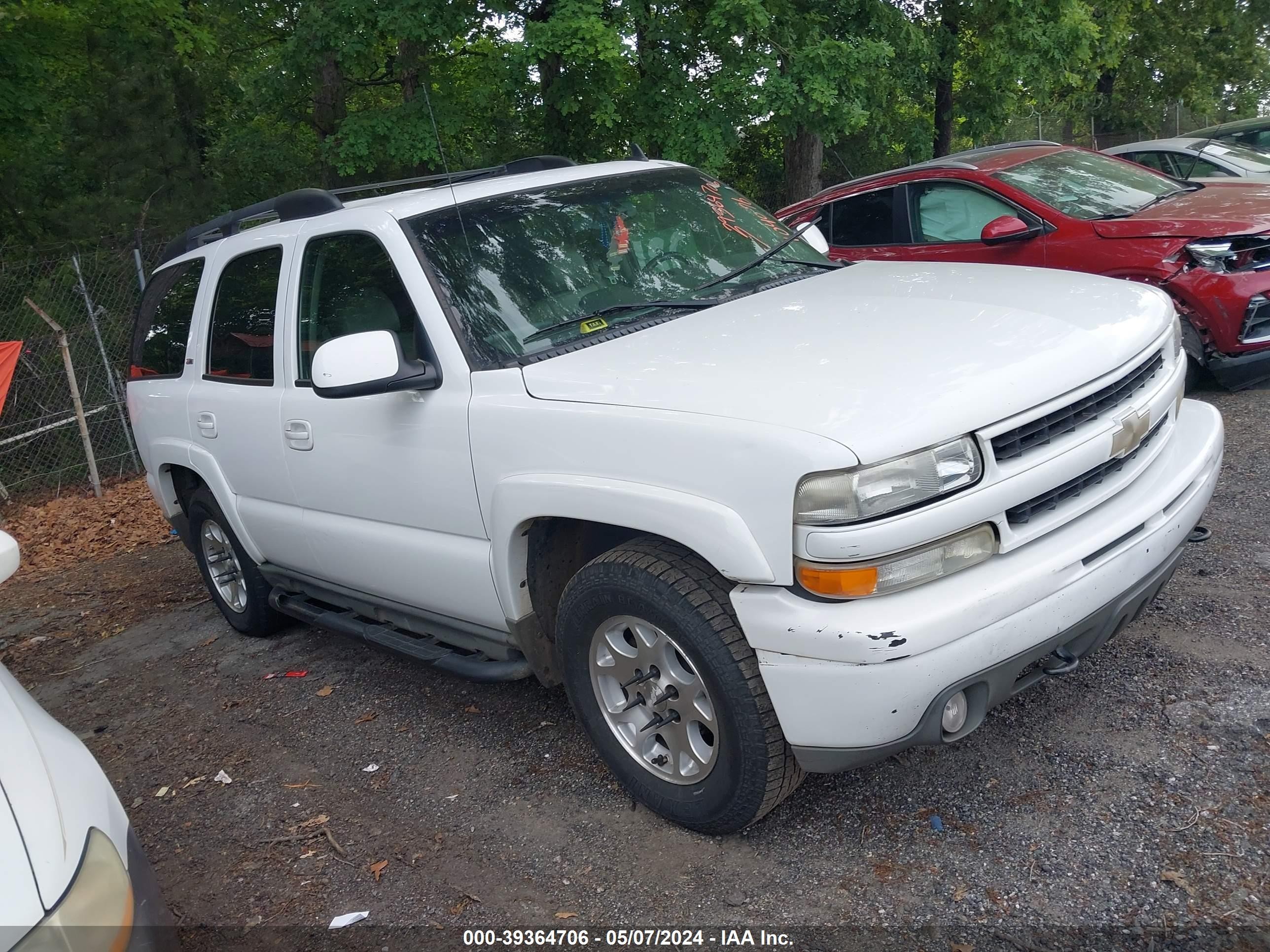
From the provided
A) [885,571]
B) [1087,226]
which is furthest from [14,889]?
[1087,226]

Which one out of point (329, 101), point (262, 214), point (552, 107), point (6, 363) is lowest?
point (6, 363)

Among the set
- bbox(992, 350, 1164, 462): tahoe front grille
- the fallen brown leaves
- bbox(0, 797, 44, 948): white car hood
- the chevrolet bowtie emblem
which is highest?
bbox(992, 350, 1164, 462): tahoe front grille

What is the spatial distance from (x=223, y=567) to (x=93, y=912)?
3.86 metres

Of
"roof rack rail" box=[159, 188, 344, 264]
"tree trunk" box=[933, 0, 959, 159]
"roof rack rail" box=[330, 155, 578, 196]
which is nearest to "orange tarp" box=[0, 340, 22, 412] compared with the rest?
"roof rack rail" box=[159, 188, 344, 264]

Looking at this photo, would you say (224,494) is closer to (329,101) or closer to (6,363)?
(6,363)

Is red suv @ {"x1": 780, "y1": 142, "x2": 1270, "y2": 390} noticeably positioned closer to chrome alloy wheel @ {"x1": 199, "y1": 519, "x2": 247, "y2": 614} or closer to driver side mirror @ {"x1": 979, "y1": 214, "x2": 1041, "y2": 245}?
driver side mirror @ {"x1": 979, "y1": 214, "x2": 1041, "y2": 245}

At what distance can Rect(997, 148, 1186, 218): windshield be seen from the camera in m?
7.30

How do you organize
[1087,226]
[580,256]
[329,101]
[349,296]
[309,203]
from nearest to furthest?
[580,256] → [349,296] → [309,203] → [1087,226] → [329,101]

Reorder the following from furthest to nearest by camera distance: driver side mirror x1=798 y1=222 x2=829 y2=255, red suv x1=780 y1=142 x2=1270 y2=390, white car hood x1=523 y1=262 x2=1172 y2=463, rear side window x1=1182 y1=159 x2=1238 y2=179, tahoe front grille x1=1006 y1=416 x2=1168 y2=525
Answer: rear side window x1=1182 y1=159 x2=1238 y2=179
red suv x1=780 y1=142 x2=1270 y2=390
driver side mirror x1=798 y1=222 x2=829 y2=255
tahoe front grille x1=1006 y1=416 x2=1168 y2=525
white car hood x1=523 y1=262 x2=1172 y2=463

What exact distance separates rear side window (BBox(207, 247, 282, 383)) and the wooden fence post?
5.22m

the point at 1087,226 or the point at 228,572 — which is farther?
the point at 1087,226

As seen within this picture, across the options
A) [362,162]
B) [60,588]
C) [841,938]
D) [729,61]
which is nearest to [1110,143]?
[729,61]

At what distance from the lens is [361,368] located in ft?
11.0

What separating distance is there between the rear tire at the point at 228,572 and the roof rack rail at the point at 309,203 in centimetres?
127
